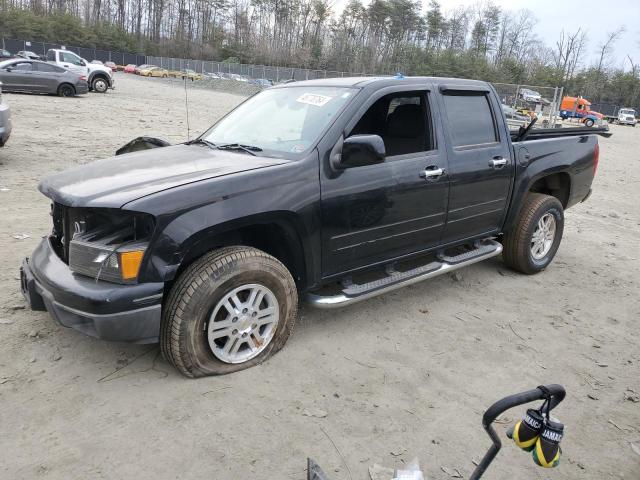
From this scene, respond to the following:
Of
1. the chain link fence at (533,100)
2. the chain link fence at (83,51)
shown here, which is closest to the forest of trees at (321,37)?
the chain link fence at (83,51)

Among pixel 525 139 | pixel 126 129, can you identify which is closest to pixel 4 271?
pixel 525 139

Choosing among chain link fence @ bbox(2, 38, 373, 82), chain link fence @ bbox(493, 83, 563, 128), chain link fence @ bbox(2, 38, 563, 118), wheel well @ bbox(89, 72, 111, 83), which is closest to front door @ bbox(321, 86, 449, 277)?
chain link fence @ bbox(2, 38, 563, 118)

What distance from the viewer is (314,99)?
3934mm

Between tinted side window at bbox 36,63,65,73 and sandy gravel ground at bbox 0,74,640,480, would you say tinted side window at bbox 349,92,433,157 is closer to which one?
sandy gravel ground at bbox 0,74,640,480

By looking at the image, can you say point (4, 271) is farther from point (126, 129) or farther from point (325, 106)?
point (126, 129)

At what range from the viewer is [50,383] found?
3021 millimetres

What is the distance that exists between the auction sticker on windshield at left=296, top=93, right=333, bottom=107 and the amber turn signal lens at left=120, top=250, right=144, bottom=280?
178 cm

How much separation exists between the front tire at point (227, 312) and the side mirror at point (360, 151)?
81 centimetres

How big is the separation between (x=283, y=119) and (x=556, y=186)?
329 cm

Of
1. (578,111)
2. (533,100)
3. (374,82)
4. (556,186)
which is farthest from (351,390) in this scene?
(578,111)

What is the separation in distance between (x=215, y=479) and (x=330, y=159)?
2.01 m

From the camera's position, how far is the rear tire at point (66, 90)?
2024 centimetres

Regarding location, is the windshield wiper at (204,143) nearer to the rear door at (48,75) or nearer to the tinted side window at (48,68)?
the rear door at (48,75)

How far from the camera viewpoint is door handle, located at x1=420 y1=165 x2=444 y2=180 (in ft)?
13.0
